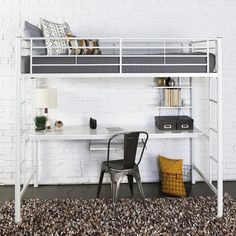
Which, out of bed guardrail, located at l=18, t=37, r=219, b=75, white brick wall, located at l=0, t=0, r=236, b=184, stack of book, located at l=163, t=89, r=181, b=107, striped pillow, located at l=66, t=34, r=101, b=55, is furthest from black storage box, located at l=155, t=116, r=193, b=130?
striped pillow, located at l=66, t=34, r=101, b=55

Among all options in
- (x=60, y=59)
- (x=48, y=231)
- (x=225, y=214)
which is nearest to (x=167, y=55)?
(x=60, y=59)

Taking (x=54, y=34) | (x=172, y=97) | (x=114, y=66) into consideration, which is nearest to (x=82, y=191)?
(x=172, y=97)

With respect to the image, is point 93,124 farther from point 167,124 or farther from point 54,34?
point 54,34

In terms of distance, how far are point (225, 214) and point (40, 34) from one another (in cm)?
265

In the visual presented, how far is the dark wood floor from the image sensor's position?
400cm

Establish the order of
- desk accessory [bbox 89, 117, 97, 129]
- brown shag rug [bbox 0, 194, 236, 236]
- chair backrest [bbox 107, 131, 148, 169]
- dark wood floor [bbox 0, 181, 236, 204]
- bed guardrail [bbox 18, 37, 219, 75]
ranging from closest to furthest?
brown shag rug [bbox 0, 194, 236, 236] < bed guardrail [bbox 18, 37, 219, 75] < chair backrest [bbox 107, 131, 148, 169] < dark wood floor [bbox 0, 181, 236, 204] < desk accessory [bbox 89, 117, 97, 129]

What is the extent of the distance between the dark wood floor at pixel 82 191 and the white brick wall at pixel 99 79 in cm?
17

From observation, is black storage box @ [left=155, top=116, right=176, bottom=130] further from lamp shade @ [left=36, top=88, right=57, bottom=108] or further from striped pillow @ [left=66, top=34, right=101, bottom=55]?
lamp shade @ [left=36, top=88, right=57, bottom=108]

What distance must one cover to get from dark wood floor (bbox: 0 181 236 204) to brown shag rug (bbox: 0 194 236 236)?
0.30 m

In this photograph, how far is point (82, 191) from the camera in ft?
13.7

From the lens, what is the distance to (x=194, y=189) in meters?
4.23

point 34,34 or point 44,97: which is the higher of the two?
point 34,34

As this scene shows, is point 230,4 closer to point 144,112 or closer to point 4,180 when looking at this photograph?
point 144,112

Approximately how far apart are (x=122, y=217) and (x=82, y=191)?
1.06 m
